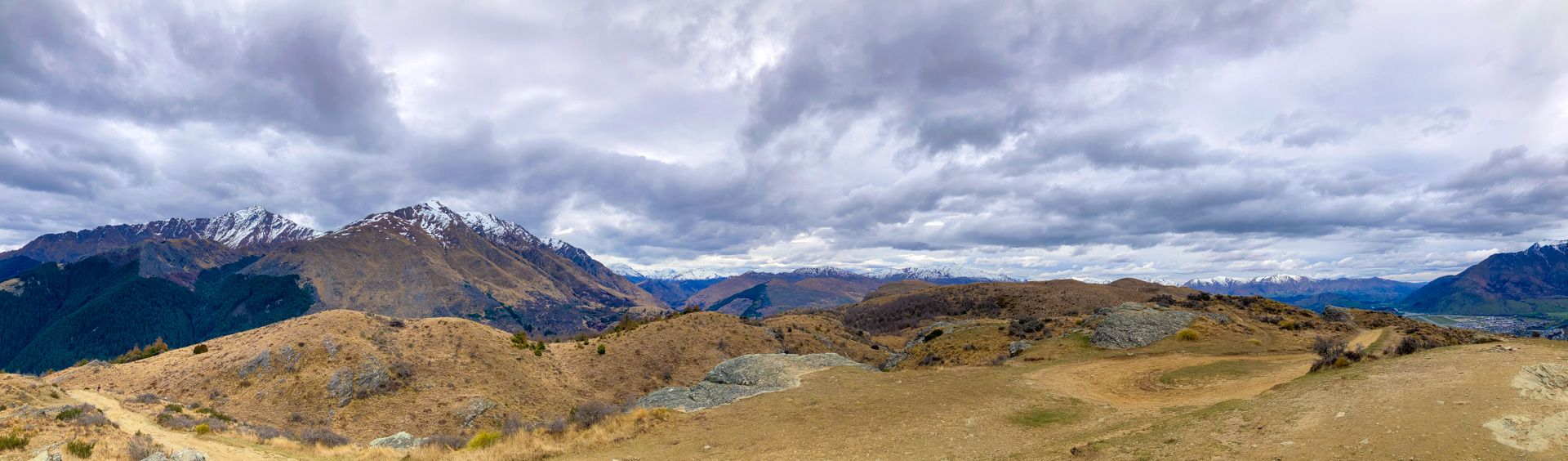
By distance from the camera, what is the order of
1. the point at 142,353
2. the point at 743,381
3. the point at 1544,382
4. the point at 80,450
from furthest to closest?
the point at 142,353 → the point at 743,381 → the point at 80,450 → the point at 1544,382

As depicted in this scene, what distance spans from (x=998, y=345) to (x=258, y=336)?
160 feet

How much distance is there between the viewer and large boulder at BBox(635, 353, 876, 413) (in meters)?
23.6

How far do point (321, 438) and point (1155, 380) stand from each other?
36.4 metres

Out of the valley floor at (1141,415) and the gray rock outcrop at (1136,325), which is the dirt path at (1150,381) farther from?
the gray rock outcrop at (1136,325)

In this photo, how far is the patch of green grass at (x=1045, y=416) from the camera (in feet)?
56.0

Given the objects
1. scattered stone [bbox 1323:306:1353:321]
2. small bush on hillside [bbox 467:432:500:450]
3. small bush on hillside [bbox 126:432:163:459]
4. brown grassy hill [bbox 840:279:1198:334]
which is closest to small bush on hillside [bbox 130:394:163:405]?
small bush on hillside [bbox 126:432:163:459]

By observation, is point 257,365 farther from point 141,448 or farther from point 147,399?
point 141,448

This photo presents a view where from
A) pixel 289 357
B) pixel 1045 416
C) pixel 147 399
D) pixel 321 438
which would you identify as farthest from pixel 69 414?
pixel 1045 416

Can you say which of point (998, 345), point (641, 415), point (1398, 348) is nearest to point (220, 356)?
point (641, 415)

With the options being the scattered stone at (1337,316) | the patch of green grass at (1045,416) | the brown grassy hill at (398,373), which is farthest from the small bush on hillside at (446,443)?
the scattered stone at (1337,316)

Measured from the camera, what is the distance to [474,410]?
31.0 metres

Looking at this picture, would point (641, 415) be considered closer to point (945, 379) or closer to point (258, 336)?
point (945, 379)

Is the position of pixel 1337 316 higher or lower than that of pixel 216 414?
higher

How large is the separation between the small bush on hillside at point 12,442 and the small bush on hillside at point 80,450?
1539 mm
